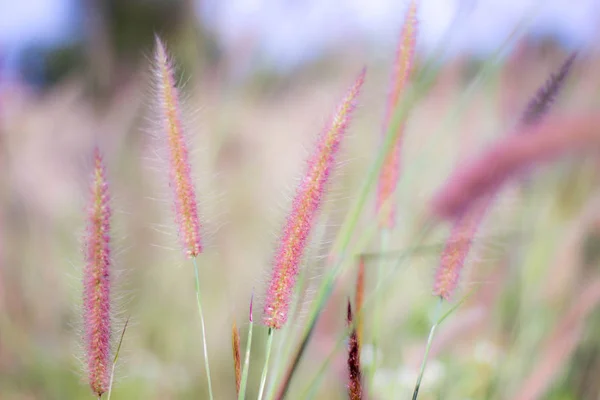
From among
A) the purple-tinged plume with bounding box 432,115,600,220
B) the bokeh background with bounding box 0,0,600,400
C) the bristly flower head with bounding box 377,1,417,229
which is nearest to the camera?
the purple-tinged plume with bounding box 432,115,600,220

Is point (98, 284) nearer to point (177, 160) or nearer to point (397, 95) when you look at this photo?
point (177, 160)

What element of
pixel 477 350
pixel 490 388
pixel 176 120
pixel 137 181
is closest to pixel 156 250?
pixel 137 181

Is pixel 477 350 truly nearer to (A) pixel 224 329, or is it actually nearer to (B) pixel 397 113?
(A) pixel 224 329

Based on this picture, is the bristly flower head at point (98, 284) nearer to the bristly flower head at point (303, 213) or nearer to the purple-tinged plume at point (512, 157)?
the bristly flower head at point (303, 213)

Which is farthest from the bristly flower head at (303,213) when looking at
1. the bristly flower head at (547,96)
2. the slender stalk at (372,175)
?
the bristly flower head at (547,96)

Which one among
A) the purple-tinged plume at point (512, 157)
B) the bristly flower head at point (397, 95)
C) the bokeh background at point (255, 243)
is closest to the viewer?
the purple-tinged plume at point (512, 157)

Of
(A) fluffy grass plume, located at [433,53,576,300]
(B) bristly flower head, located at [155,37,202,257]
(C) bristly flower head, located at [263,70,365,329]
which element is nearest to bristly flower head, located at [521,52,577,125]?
(A) fluffy grass plume, located at [433,53,576,300]

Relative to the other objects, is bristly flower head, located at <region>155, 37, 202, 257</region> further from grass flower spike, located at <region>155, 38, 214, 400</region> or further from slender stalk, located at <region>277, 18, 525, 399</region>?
slender stalk, located at <region>277, 18, 525, 399</region>
